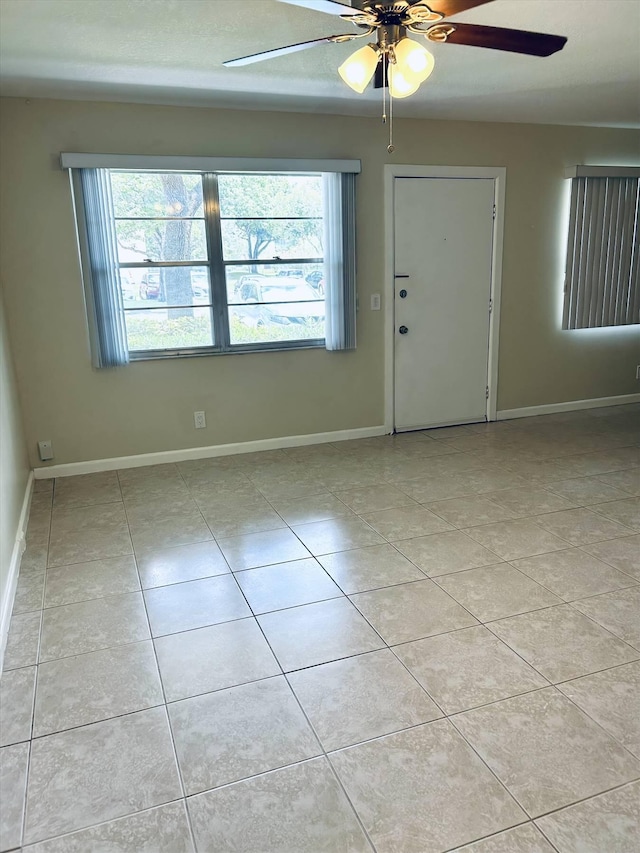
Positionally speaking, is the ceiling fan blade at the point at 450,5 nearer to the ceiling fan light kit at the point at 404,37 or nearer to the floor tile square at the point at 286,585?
the ceiling fan light kit at the point at 404,37

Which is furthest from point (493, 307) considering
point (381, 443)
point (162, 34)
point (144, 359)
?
point (162, 34)

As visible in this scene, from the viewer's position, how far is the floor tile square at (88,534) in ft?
10.2

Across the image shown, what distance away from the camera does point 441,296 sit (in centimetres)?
502

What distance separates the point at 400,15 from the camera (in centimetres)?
197

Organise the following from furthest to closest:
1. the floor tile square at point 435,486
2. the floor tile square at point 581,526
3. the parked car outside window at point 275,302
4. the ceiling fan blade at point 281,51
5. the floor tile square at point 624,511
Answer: the parked car outside window at point 275,302, the floor tile square at point 435,486, the floor tile square at point 624,511, the floor tile square at point 581,526, the ceiling fan blade at point 281,51

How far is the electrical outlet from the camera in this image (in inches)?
163

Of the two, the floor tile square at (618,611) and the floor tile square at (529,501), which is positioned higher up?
the floor tile square at (529,501)

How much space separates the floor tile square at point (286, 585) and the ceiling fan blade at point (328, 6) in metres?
2.17

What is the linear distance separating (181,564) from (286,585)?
572 mm

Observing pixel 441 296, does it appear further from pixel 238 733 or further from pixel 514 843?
pixel 514 843

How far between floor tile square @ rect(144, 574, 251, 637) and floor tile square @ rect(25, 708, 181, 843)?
525 millimetres

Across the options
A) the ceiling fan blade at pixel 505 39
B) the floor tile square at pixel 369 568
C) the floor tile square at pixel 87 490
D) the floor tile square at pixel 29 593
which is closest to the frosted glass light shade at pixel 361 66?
the ceiling fan blade at pixel 505 39

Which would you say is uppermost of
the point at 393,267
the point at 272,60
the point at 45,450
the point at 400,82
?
the point at 272,60

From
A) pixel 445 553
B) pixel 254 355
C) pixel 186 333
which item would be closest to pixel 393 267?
pixel 254 355
